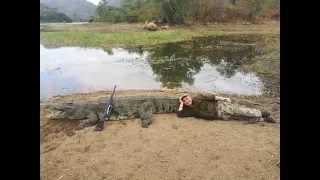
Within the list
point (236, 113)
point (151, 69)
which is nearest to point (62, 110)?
point (236, 113)

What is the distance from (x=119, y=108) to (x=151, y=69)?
4.31m

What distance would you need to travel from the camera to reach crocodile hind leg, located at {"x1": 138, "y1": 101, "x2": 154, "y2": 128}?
4.54 meters

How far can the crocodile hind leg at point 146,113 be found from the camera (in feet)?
14.9

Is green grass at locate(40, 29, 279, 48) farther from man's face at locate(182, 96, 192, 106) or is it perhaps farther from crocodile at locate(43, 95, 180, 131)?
man's face at locate(182, 96, 192, 106)

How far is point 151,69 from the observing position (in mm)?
9148

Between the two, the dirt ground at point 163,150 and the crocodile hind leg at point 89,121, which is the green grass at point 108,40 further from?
the dirt ground at point 163,150

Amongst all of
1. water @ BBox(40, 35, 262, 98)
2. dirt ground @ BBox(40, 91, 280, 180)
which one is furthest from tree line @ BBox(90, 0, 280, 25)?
dirt ground @ BBox(40, 91, 280, 180)

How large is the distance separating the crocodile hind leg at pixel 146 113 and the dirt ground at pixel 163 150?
10 cm

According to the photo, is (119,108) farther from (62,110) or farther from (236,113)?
(236,113)
